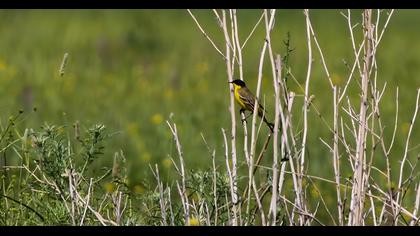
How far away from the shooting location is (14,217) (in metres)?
3.91

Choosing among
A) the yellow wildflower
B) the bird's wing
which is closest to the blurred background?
the yellow wildflower

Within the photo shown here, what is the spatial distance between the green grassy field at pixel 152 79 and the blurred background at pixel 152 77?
0.02 metres

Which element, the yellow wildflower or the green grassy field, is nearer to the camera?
the yellow wildflower

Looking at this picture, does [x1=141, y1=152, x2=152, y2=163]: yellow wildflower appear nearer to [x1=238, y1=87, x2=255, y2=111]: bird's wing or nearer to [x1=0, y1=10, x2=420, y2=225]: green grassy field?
[x1=0, y1=10, x2=420, y2=225]: green grassy field

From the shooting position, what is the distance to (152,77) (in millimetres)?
11555

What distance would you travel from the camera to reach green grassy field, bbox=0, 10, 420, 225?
26.0 feet

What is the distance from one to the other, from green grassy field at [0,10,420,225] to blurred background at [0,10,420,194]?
2cm

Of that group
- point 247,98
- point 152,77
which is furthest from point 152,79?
point 247,98

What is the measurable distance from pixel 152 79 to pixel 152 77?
12 cm

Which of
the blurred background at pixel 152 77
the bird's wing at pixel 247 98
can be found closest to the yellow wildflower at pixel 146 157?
the blurred background at pixel 152 77

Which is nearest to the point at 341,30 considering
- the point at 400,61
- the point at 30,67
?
the point at 400,61

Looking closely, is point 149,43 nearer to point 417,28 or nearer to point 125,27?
point 125,27

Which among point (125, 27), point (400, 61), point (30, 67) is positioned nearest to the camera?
point (30, 67)
